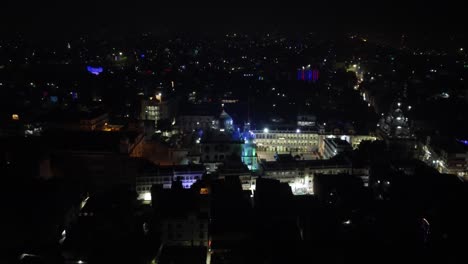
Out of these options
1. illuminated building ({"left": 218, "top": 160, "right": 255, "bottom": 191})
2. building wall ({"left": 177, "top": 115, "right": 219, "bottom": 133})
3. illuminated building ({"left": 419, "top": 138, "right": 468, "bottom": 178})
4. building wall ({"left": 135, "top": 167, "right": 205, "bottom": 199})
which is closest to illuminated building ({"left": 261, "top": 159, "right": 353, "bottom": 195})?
illuminated building ({"left": 218, "top": 160, "right": 255, "bottom": 191})

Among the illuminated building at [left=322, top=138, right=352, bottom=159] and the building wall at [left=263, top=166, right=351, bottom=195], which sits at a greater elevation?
the illuminated building at [left=322, top=138, right=352, bottom=159]

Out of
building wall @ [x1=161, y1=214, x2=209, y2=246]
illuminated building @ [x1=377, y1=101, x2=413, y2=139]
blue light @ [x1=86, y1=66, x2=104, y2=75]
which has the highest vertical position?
blue light @ [x1=86, y1=66, x2=104, y2=75]

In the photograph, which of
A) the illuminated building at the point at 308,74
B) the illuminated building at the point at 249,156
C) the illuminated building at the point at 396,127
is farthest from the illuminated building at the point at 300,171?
the illuminated building at the point at 308,74

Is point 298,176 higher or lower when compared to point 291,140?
lower

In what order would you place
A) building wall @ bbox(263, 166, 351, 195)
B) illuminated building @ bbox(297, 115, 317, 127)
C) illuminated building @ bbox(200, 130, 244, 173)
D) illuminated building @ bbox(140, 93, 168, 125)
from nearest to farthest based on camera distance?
building wall @ bbox(263, 166, 351, 195)
illuminated building @ bbox(200, 130, 244, 173)
illuminated building @ bbox(297, 115, 317, 127)
illuminated building @ bbox(140, 93, 168, 125)

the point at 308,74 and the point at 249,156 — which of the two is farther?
the point at 308,74

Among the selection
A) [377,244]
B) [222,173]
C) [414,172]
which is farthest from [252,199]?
[414,172]

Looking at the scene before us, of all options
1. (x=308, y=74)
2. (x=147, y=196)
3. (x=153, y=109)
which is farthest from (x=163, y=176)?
(x=308, y=74)

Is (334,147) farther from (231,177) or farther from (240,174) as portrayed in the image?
(231,177)

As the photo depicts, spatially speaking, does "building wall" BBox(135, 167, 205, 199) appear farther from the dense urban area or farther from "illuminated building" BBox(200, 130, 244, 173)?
"illuminated building" BBox(200, 130, 244, 173)
